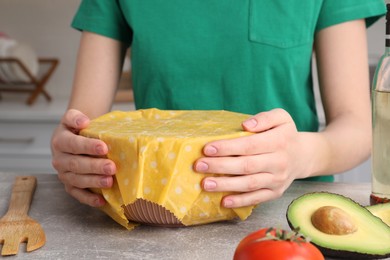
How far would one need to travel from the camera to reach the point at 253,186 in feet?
2.61

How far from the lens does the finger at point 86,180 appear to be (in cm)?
79

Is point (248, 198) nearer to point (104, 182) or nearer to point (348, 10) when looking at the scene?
point (104, 182)

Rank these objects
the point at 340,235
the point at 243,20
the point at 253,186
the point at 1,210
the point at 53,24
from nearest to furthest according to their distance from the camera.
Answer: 1. the point at 340,235
2. the point at 253,186
3. the point at 1,210
4. the point at 243,20
5. the point at 53,24

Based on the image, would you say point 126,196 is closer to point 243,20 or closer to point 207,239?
point 207,239

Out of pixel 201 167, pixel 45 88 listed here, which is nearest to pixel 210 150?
pixel 201 167

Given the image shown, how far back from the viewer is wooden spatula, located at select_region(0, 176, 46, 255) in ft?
2.47

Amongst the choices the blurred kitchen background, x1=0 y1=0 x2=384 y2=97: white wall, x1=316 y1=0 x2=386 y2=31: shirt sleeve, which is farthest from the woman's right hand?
x1=0 y1=0 x2=384 y2=97: white wall

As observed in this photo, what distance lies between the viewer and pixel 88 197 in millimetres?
841

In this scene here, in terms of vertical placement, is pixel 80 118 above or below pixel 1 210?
above

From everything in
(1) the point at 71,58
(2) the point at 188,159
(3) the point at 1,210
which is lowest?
(1) the point at 71,58

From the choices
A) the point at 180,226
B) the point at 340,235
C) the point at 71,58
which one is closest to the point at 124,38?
the point at 180,226

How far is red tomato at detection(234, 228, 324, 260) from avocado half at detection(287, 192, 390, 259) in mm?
95

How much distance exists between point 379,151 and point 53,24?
213cm

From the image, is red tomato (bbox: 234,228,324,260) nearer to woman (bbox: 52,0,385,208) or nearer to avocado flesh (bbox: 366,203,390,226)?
avocado flesh (bbox: 366,203,390,226)
